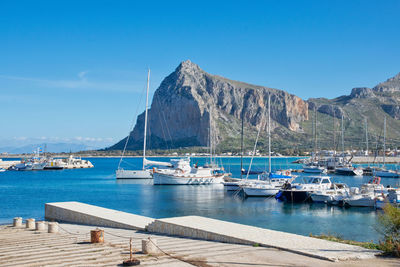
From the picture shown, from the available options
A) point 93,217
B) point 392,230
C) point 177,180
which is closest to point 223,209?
point 93,217

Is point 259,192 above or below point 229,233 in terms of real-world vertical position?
below

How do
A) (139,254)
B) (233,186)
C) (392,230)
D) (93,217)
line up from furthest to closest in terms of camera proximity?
(233,186), (93,217), (392,230), (139,254)

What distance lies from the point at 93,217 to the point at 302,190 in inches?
981

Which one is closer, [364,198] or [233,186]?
[364,198]

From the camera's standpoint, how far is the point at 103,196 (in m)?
50.1

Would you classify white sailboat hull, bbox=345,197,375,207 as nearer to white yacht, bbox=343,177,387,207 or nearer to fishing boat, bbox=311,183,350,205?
white yacht, bbox=343,177,387,207

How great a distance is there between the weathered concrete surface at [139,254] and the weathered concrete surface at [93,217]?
7.69 ft

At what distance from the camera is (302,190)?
41250 mm

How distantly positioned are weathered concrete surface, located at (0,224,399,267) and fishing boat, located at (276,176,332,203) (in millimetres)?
26434

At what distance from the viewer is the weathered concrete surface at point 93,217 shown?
1953cm

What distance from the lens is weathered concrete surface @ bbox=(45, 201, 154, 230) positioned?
769 inches

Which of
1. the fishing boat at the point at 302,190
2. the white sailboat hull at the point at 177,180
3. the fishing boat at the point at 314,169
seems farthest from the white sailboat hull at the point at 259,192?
the fishing boat at the point at 314,169

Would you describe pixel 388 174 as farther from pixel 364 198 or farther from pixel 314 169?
pixel 364 198

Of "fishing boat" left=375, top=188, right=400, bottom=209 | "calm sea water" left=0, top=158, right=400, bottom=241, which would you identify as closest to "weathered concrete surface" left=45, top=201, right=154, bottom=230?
"calm sea water" left=0, top=158, right=400, bottom=241
